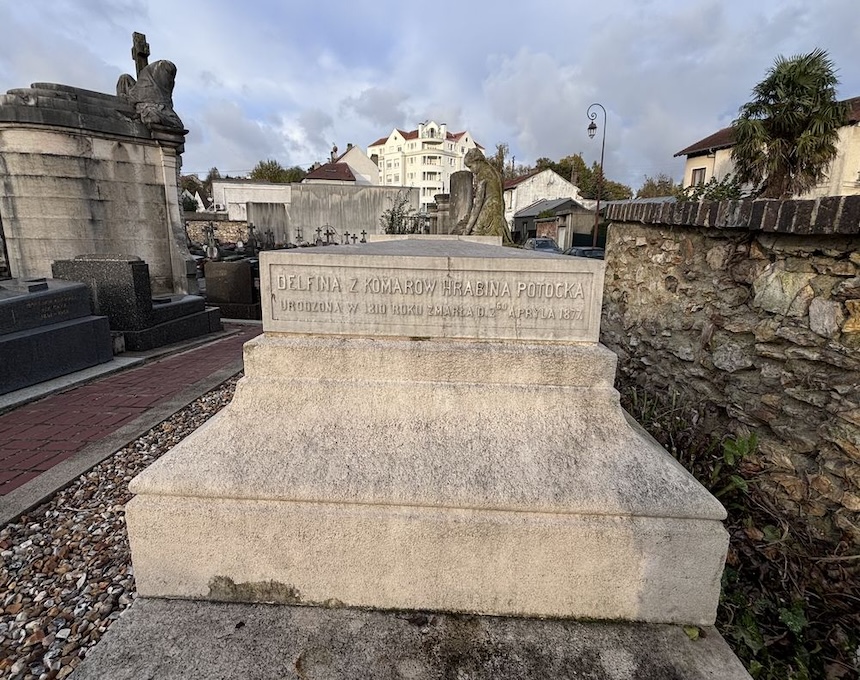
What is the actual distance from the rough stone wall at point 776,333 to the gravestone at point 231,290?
24.1ft

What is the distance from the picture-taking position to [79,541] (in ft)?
8.00

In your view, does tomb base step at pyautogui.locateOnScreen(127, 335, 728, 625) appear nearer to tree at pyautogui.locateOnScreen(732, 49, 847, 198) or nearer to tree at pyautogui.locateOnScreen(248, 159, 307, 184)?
tree at pyautogui.locateOnScreen(732, 49, 847, 198)

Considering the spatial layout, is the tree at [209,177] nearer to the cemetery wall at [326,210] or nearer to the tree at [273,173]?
the tree at [273,173]

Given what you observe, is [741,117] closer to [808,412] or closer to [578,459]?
[808,412]

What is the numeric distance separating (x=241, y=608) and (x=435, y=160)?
6703 centimetres

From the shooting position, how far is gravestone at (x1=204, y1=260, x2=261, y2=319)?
8773 millimetres

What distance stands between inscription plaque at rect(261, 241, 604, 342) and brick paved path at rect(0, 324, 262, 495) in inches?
94.3

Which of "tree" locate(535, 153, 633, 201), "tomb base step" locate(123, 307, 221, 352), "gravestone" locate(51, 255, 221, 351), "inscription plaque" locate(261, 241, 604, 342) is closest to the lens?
"inscription plaque" locate(261, 241, 604, 342)

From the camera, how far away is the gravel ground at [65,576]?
1.80 meters

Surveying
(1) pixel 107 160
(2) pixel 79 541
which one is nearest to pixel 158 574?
(2) pixel 79 541

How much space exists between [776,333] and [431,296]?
82.3 inches

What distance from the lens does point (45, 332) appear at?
463 centimetres

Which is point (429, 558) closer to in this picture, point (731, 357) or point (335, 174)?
point (731, 357)

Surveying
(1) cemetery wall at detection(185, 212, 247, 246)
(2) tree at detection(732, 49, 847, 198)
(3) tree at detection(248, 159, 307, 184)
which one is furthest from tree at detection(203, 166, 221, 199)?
(2) tree at detection(732, 49, 847, 198)
